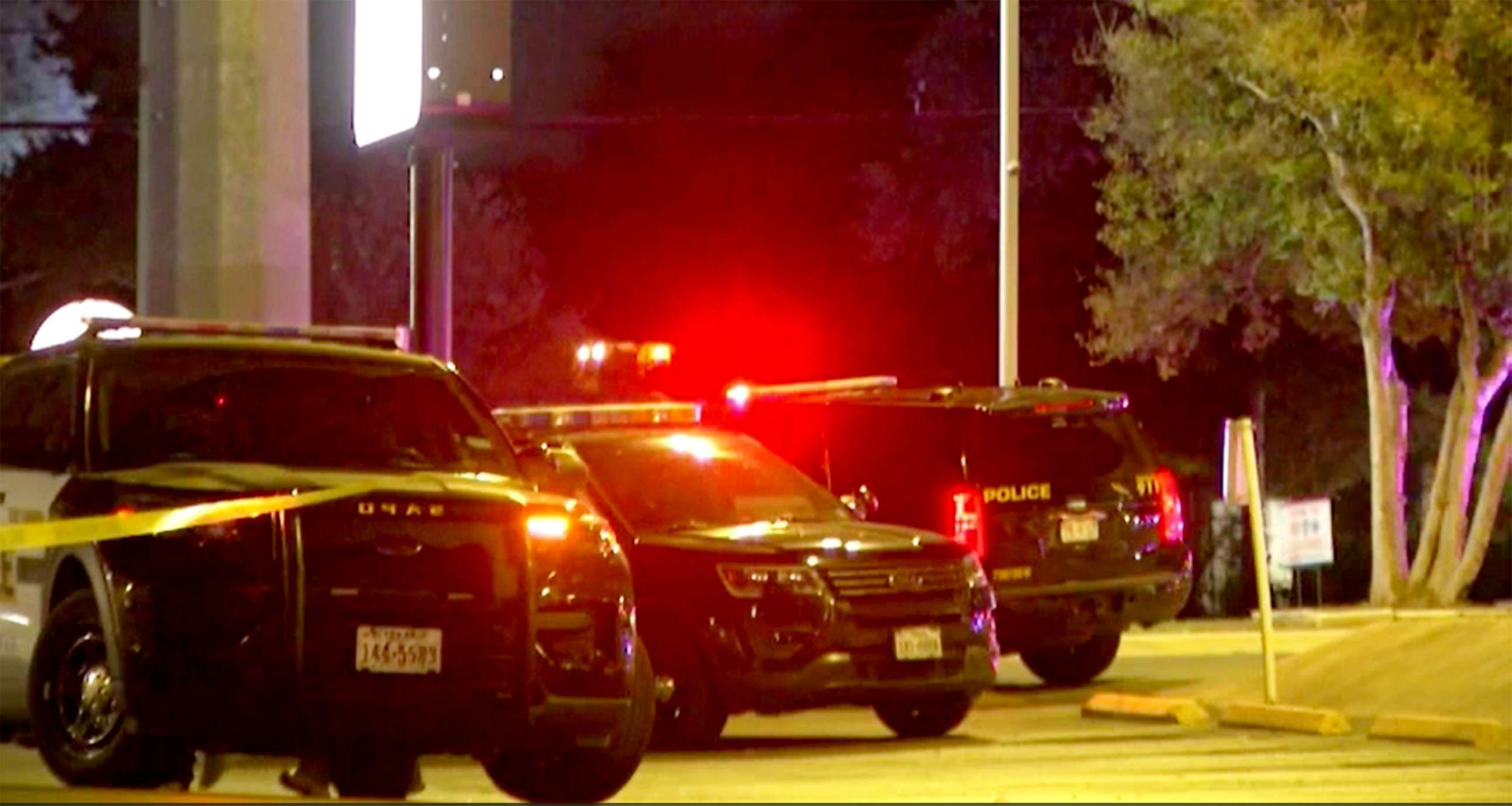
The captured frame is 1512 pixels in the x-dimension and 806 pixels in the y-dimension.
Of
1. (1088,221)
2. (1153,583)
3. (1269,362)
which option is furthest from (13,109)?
(1153,583)

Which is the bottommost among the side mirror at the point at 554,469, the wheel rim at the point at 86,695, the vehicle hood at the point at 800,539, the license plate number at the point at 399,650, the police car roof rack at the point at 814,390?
the wheel rim at the point at 86,695

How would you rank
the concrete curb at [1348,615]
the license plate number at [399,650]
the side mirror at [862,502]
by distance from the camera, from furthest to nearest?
the concrete curb at [1348,615]
the side mirror at [862,502]
the license plate number at [399,650]

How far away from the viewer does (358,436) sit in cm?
1122

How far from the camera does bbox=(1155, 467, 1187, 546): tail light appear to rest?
17.6 metres

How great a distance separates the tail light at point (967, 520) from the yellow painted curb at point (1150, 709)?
1.38m

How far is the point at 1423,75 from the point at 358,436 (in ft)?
54.4

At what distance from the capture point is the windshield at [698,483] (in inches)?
577

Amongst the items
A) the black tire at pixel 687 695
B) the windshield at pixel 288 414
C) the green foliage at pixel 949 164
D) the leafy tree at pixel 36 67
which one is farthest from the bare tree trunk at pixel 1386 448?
the leafy tree at pixel 36 67

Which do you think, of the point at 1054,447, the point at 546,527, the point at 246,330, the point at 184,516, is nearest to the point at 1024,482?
the point at 1054,447

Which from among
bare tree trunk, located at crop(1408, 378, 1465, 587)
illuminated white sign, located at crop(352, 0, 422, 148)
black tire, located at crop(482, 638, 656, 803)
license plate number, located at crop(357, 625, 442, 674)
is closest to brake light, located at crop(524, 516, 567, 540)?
license plate number, located at crop(357, 625, 442, 674)

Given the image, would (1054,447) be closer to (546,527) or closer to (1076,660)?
(1076,660)

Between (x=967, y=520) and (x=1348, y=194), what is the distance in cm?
1151

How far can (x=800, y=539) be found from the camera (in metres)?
14.1

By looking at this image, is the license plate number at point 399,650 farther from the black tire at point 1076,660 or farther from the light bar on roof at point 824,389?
the black tire at point 1076,660
